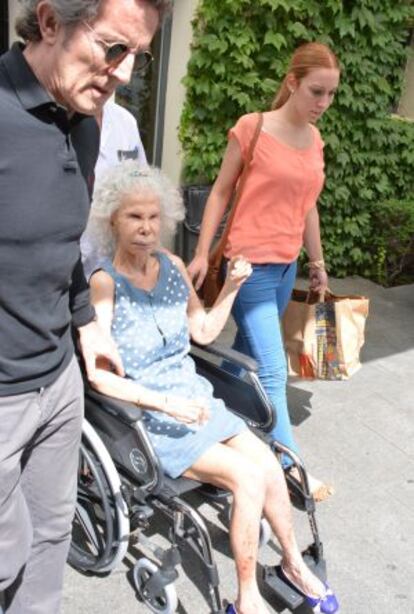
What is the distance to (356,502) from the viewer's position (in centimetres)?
264

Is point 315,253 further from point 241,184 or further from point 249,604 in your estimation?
point 249,604

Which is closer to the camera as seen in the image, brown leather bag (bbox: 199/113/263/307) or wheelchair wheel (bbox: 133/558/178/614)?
wheelchair wheel (bbox: 133/558/178/614)

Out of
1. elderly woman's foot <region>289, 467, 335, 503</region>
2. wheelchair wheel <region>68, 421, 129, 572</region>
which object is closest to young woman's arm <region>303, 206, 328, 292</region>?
elderly woman's foot <region>289, 467, 335, 503</region>

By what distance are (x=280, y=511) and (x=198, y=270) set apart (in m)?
0.96

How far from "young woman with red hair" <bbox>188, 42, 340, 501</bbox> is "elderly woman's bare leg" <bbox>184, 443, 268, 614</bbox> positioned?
50cm

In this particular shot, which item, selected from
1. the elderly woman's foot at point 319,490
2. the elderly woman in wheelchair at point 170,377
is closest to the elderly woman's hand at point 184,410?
the elderly woman in wheelchair at point 170,377

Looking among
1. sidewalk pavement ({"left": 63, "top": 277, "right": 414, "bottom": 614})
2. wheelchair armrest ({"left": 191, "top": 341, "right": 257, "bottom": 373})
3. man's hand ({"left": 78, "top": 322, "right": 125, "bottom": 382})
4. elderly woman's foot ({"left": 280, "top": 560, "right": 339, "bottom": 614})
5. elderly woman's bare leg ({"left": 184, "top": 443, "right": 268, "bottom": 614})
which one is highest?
man's hand ({"left": 78, "top": 322, "right": 125, "bottom": 382})

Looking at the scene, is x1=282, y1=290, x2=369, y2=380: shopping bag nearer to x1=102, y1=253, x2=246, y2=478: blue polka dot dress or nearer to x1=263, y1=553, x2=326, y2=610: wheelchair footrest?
x1=102, y1=253, x2=246, y2=478: blue polka dot dress

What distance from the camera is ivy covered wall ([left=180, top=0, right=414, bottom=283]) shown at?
4.24 metres

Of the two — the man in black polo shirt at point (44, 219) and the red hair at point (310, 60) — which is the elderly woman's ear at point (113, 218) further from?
the red hair at point (310, 60)

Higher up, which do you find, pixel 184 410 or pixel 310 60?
pixel 310 60

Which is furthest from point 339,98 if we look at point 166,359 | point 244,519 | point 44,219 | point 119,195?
point 44,219

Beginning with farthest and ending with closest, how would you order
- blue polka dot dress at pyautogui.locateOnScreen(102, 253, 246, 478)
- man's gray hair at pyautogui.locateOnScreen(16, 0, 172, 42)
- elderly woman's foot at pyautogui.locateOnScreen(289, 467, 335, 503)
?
1. elderly woman's foot at pyautogui.locateOnScreen(289, 467, 335, 503)
2. blue polka dot dress at pyautogui.locateOnScreen(102, 253, 246, 478)
3. man's gray hair at pyautogui.locateOnScreen(16, 0, 172, 42)

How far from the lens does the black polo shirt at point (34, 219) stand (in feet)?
3.96
